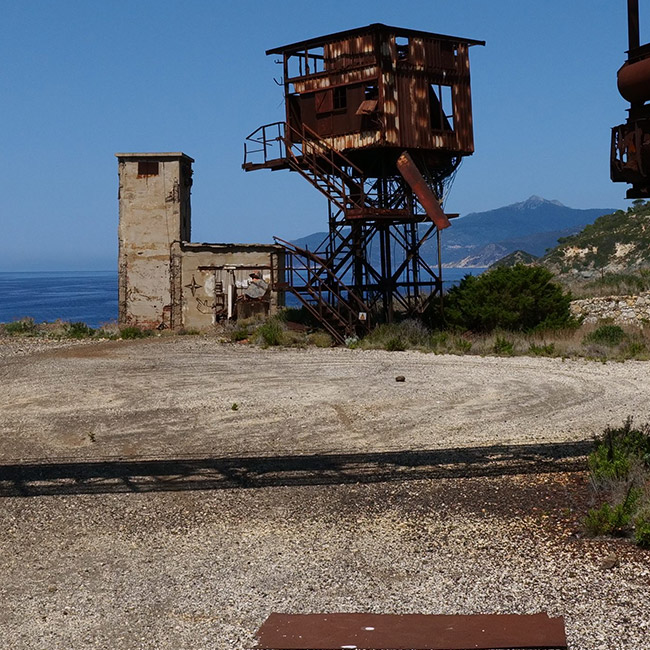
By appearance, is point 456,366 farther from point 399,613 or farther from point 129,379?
point 399,613

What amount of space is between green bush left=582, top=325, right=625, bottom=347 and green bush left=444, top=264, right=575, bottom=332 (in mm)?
1971

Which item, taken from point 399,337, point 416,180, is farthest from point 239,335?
point 416,180

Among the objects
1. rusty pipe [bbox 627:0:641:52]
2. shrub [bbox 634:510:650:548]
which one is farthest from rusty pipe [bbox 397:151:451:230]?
shrub [bbox 634:510:650:548]

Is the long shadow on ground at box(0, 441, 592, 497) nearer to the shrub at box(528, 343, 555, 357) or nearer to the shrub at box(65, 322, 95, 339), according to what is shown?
the shrub at box(528, 343, 555, 357)

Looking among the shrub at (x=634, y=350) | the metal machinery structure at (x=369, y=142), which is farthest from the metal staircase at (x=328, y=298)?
the shrub at (x=634, y=350)

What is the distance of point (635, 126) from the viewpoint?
9.66 metres

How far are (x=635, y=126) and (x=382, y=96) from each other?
17081 millimetres

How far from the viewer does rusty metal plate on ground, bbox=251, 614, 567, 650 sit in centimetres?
621

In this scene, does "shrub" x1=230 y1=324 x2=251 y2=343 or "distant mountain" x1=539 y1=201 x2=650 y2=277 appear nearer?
"shrub" x1=230 y1=324 x2=251 y2=343

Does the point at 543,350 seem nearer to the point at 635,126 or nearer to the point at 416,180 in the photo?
the point at 416,180

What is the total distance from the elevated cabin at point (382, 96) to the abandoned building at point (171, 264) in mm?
6416

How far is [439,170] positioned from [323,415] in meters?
15.5

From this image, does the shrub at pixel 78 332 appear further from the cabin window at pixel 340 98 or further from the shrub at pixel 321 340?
the cabin window at pixel 340 98

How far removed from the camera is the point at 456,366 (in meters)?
21.0
